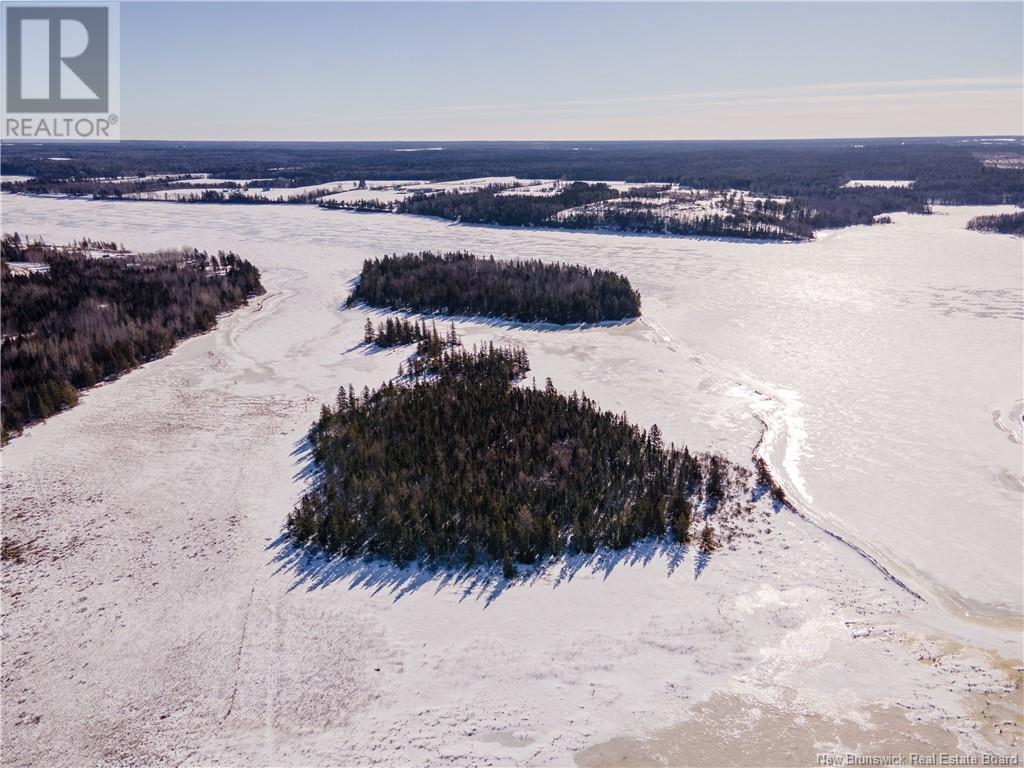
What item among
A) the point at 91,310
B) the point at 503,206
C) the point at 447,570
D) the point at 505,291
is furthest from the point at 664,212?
the point at 447,570

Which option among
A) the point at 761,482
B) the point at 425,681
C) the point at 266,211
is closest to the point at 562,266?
the point at 761,482

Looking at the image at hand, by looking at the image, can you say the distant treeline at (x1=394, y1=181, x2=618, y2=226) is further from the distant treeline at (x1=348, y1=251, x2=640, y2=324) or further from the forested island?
the forested island

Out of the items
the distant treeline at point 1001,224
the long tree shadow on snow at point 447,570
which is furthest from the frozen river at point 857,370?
the long tree shadow on snow at point 447,570

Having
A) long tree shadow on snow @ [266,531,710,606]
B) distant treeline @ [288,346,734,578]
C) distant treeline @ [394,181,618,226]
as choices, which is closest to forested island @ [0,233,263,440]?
distant treeline @ [288,346,734,578]

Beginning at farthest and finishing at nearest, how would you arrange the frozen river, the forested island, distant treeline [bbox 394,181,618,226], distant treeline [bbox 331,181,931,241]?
distant treeline [bbox 394,181,618,226]
distant treeline [bbox 331,181,931,241]
the forested island
the frozen river

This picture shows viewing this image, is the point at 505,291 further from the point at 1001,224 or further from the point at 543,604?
the point at 1001,224

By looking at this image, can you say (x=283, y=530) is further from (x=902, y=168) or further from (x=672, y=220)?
(x=902, y=168)
